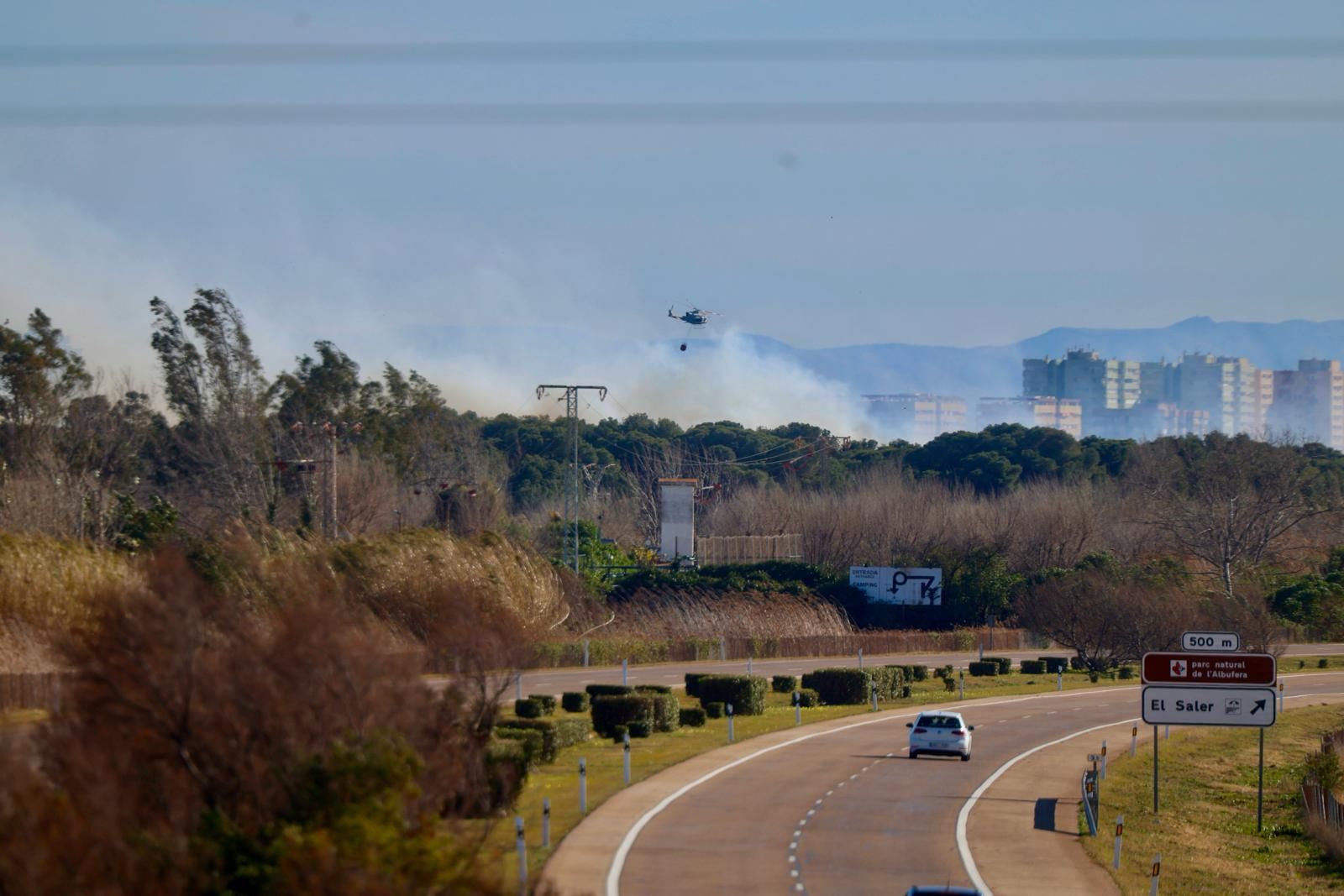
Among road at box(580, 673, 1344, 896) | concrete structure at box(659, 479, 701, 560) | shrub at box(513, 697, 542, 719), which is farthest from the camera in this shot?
concrete structure at box(659, 479, 701, 560)

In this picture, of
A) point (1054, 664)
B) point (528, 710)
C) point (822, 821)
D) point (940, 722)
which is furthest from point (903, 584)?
point (822, 821)

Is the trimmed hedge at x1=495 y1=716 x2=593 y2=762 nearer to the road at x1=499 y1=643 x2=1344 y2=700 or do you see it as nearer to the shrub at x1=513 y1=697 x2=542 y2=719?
the shrub at x1=513 y1=697 x2=542 y2=719

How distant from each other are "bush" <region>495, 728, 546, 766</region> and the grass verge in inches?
385

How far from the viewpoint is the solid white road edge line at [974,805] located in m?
20.8

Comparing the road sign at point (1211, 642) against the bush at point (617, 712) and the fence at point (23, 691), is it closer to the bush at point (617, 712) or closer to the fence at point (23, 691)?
the bush at point (617, 712)

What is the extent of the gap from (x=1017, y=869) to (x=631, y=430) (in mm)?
128562

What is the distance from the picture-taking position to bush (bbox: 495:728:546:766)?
2663cm

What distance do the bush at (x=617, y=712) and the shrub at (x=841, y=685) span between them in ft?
42.7

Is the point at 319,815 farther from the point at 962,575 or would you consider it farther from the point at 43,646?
the point at 962,575

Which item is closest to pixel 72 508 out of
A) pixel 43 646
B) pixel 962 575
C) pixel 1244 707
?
pixel 43 646

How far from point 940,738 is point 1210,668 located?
29.0 ft

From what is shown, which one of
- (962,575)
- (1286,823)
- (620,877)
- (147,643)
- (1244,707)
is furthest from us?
(962,575)

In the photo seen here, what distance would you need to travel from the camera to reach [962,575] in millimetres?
78312

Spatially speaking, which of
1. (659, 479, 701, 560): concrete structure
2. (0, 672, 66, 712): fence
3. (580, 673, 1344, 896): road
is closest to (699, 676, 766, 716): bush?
(580, 673, 1344, 896): road
